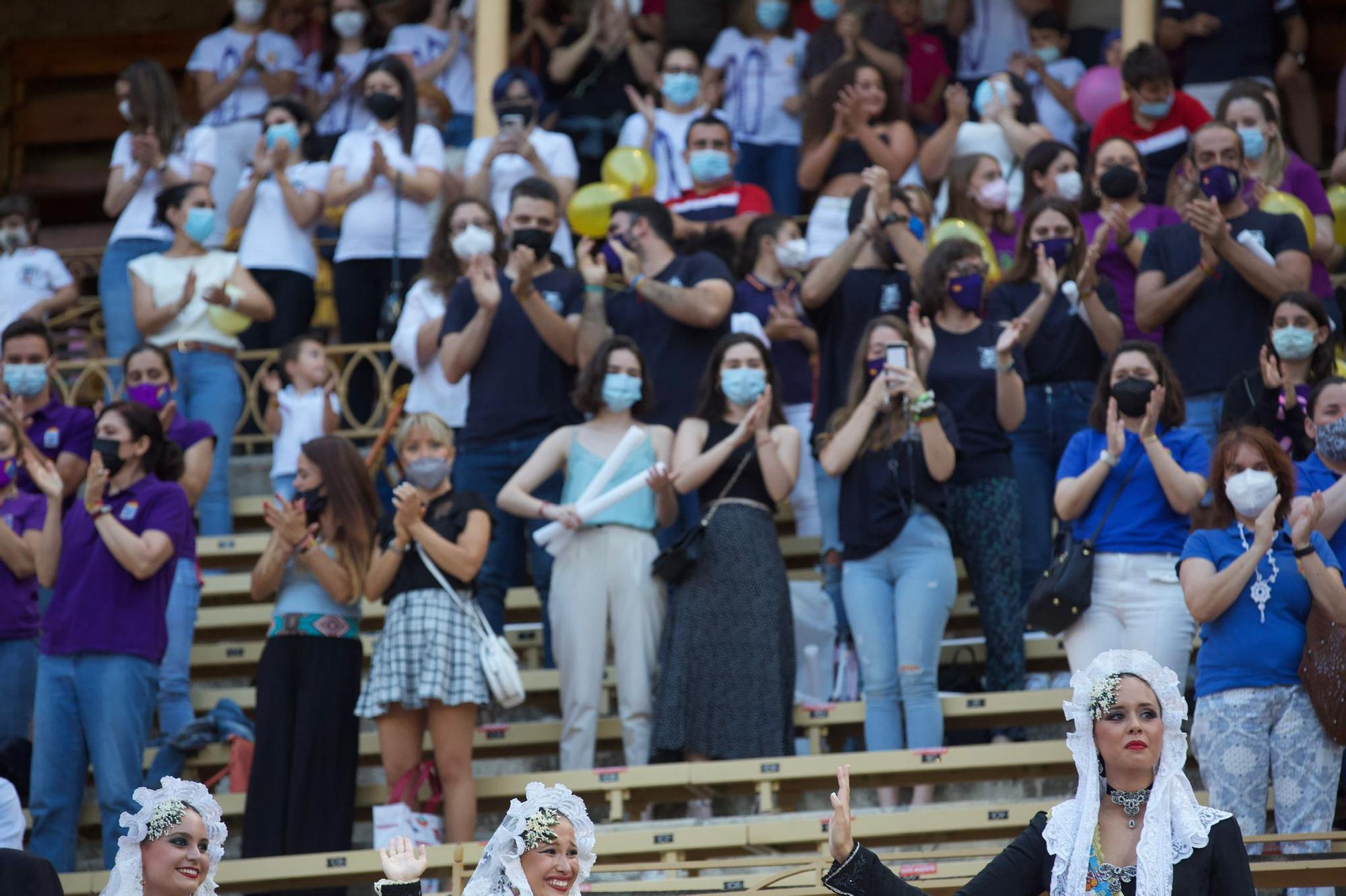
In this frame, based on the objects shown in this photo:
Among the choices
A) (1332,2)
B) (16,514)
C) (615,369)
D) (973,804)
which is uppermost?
(1332,2)

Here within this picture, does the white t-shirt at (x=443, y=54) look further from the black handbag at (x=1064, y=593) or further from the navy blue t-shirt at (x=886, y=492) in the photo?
the black handbag at (x=1064, y=593)

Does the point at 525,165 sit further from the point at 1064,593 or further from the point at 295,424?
the point at 1064,593

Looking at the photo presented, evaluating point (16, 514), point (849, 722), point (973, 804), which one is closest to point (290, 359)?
point (16, 514)

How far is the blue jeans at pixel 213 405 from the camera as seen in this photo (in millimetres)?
9891

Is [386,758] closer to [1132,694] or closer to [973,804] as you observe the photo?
[973,804]

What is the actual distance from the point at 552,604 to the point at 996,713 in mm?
1688

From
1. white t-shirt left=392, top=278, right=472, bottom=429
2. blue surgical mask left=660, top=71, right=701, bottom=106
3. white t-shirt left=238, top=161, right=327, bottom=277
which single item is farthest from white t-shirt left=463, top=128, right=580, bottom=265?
white t-shirt left=392, top=278, right=472, bottom=429

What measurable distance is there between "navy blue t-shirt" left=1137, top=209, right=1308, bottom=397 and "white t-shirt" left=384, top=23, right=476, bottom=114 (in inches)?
189

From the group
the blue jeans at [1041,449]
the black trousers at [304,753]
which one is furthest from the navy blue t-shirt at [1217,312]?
the black trousers at [304,753]

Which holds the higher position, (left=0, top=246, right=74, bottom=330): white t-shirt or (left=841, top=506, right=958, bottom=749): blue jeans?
(left=0, top=246, right=74, bottom=330): white t-shirt

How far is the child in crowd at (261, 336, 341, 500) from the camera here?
9.73m

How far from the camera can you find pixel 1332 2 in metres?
13.7

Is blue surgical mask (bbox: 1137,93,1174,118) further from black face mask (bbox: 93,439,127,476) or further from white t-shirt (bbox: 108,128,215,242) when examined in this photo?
black face mask (bbox: 93,439,127,476)

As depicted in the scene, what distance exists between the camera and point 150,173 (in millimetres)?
10977
